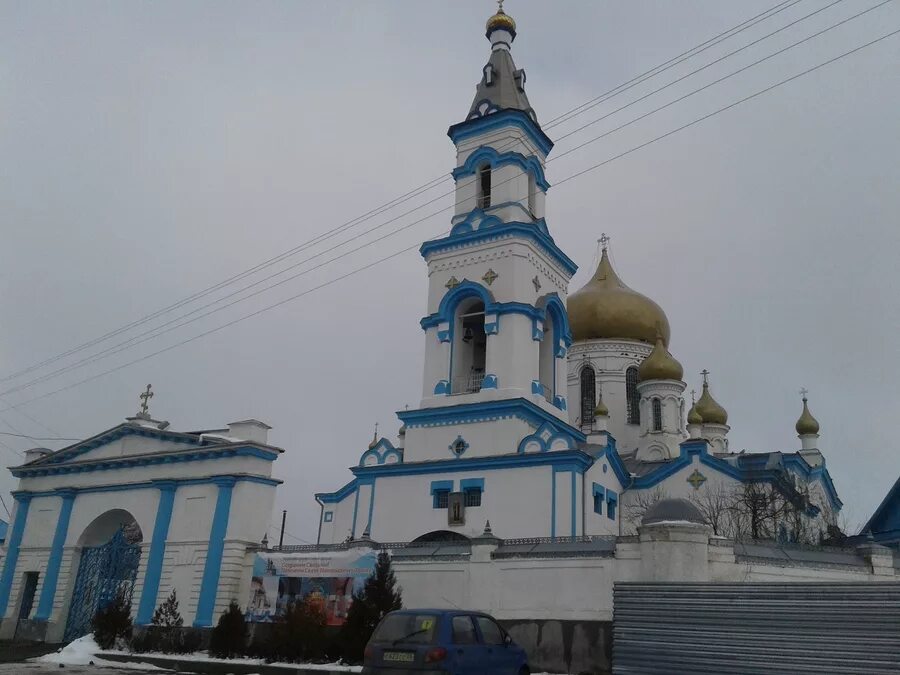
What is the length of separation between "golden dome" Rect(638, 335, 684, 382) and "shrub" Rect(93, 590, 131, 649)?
77.6 ft

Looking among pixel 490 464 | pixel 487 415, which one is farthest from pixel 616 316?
pixel 490 464

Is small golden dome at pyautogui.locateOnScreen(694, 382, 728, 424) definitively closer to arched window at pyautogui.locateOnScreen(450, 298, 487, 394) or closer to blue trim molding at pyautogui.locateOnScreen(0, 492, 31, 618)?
arched window at pyautogui.locateOnScreen(450, 298, 487, 394)

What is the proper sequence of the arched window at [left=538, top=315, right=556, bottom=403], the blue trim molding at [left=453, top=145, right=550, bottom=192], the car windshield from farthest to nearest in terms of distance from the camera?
1. the blue trim molding at [left=453, top=145, right=550, bottom=192]
2. the arched window at [left=538, top=315, right=556, bottom=403]
3. the car windshield

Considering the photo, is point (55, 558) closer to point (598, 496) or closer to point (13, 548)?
point (13, 548)

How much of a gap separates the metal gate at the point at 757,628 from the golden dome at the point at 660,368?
24845 mm

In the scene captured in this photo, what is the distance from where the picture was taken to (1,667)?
47.8 ft

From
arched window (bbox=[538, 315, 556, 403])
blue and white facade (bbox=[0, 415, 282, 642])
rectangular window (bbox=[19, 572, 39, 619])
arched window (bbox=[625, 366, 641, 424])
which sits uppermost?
arched window (bbox=[625, 366, 641, 424])

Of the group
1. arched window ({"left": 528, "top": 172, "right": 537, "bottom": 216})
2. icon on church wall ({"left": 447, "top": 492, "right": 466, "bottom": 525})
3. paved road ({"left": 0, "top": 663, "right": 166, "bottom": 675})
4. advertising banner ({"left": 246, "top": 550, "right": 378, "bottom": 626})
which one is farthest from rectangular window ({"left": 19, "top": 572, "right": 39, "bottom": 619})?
arched window ({"left": 528, "top": 172, "right": 537, "bottom": 216})

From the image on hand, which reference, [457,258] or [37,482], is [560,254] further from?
[37,482]

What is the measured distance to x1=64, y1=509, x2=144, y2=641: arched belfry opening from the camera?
834 inches

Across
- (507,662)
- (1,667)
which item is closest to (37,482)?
(1,667)

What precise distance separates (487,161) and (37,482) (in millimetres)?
17302

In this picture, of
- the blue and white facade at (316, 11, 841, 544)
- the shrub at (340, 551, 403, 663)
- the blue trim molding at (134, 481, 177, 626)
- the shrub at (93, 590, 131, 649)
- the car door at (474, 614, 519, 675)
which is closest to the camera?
the car door at (474, 614, 519, 675)

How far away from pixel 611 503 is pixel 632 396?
12096 mm
